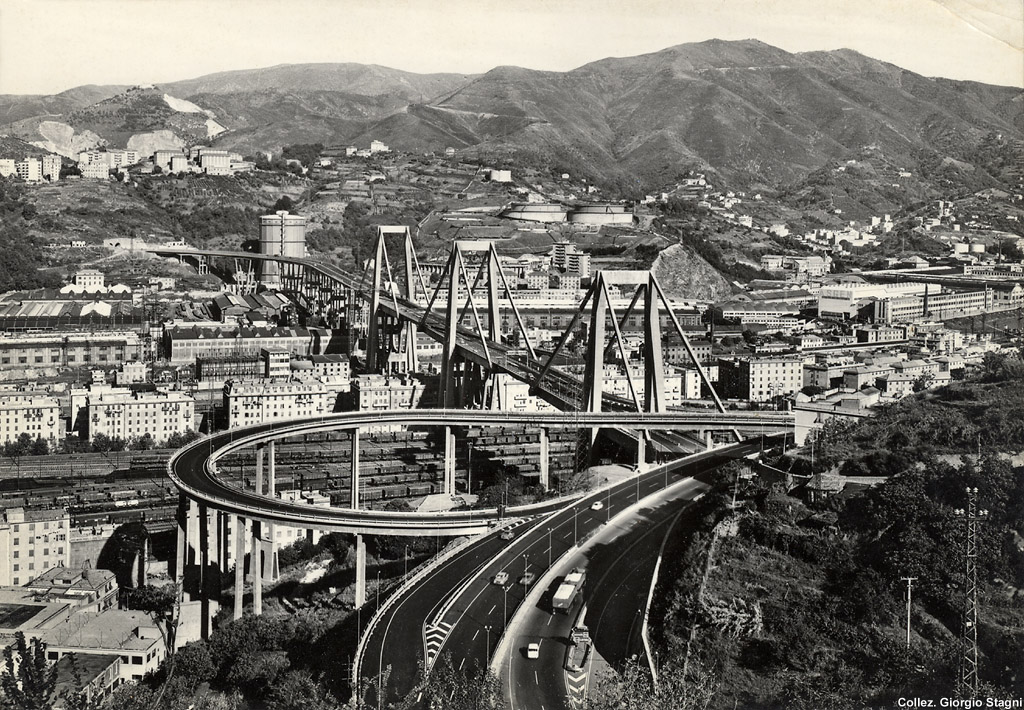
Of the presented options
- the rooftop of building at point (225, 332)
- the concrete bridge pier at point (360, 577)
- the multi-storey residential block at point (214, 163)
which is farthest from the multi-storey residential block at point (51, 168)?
the concrete bridge pier at point (360, 577)

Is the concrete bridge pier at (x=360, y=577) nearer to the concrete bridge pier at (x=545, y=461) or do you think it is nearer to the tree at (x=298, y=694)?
the tree at (x=298, y=694)

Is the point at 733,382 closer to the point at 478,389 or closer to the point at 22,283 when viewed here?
the point at 478,389

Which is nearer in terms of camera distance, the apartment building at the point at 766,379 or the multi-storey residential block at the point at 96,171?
the apartment building at the point at 766,379

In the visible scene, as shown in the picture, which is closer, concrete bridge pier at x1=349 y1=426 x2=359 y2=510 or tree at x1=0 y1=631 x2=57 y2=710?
tree at x1=0 y1=631 x2=57 y2=710

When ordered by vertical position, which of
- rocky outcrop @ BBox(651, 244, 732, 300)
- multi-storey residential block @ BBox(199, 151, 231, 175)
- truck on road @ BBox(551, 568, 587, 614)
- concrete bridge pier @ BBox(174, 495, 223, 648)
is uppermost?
multi-storey residential block @ BBox(199, 151, 231, 175)

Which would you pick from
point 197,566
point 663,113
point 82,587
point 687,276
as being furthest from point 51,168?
point 663,113

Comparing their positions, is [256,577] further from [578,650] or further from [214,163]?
[214,163]

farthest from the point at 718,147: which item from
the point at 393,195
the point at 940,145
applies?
the point at 393,195

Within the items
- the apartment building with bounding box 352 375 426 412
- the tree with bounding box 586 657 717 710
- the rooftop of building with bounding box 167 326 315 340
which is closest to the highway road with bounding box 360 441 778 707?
the tree with bounding box 586 657 717 710

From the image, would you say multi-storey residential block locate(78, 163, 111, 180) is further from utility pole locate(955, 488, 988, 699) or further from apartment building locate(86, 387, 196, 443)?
utility pole locate(955, 488, 988, 699)
